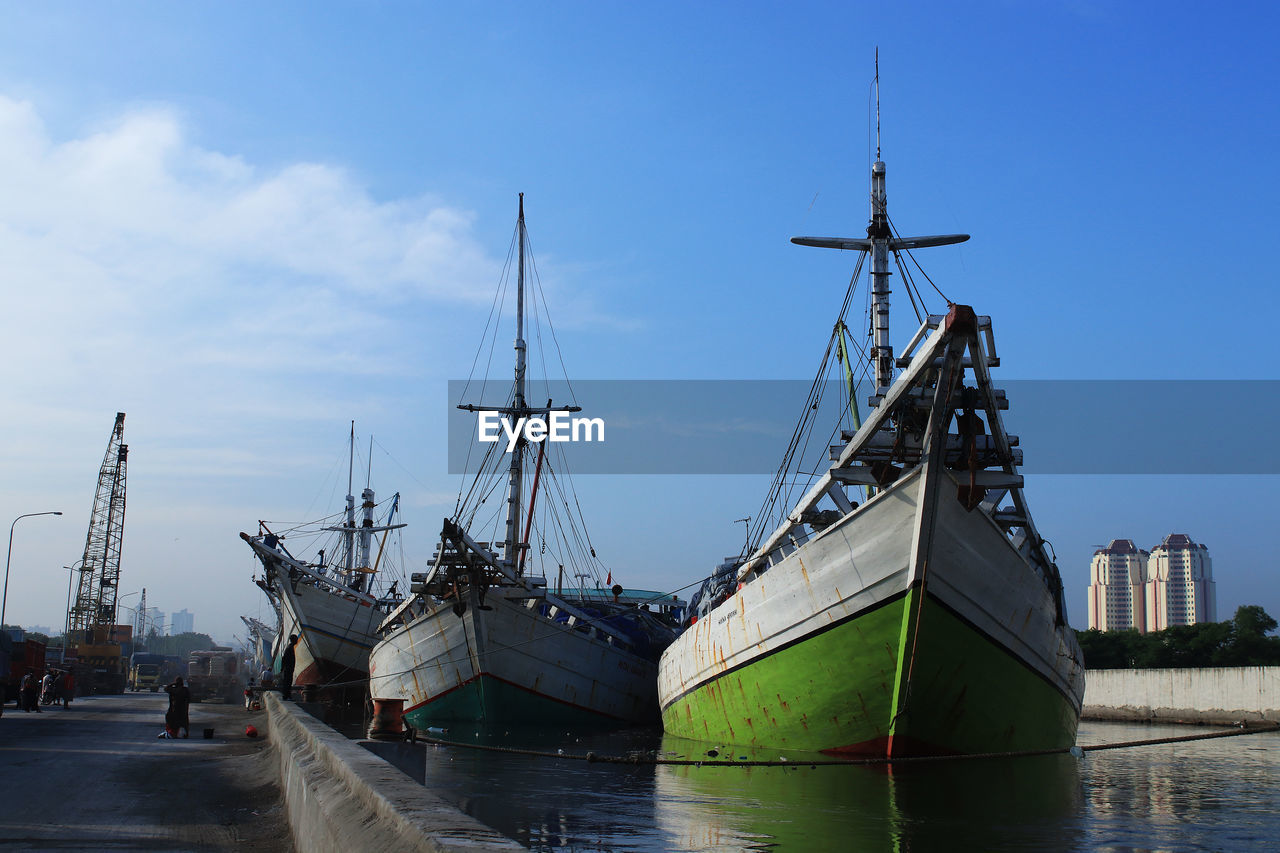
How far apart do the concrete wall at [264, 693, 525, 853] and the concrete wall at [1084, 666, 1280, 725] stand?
90.8 ft

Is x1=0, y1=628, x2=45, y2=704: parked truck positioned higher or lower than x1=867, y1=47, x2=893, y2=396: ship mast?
lower

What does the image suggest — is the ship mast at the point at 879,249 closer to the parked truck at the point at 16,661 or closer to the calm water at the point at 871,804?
the calm water at the point at 871,804

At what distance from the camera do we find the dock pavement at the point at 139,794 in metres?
8.04

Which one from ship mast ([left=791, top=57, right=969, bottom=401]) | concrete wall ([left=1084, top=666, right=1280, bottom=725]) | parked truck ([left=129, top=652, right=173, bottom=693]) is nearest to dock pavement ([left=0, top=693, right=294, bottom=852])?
ship mast ([left=791, top=57, right=969, bottom=401])

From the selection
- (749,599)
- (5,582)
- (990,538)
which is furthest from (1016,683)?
(5,582)

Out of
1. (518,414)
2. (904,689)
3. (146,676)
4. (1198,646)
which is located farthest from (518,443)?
(146,676)

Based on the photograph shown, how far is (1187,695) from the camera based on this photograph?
37562mm

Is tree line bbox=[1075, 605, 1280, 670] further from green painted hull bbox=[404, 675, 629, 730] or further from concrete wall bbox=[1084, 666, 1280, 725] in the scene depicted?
green painted hull bbox=[404, 675, 629, 730]

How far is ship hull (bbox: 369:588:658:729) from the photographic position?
26.2 metres

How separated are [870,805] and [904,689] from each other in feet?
11.7

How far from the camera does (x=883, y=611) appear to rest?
47.4 feet

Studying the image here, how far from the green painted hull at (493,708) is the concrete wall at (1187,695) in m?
15.7

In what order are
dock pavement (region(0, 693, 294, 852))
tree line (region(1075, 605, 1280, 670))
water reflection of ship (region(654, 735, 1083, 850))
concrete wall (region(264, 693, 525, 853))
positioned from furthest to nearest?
tree line (region(1075, 605, 1280, 670)) → water reflection of ship (region(654, 735, 1083, 850)) → dock pavement (region(0, 693, 294, 852)) → concrete wall (region(264, 693, 525, 853))

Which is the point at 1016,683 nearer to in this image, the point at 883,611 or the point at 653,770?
the point at 883,611
